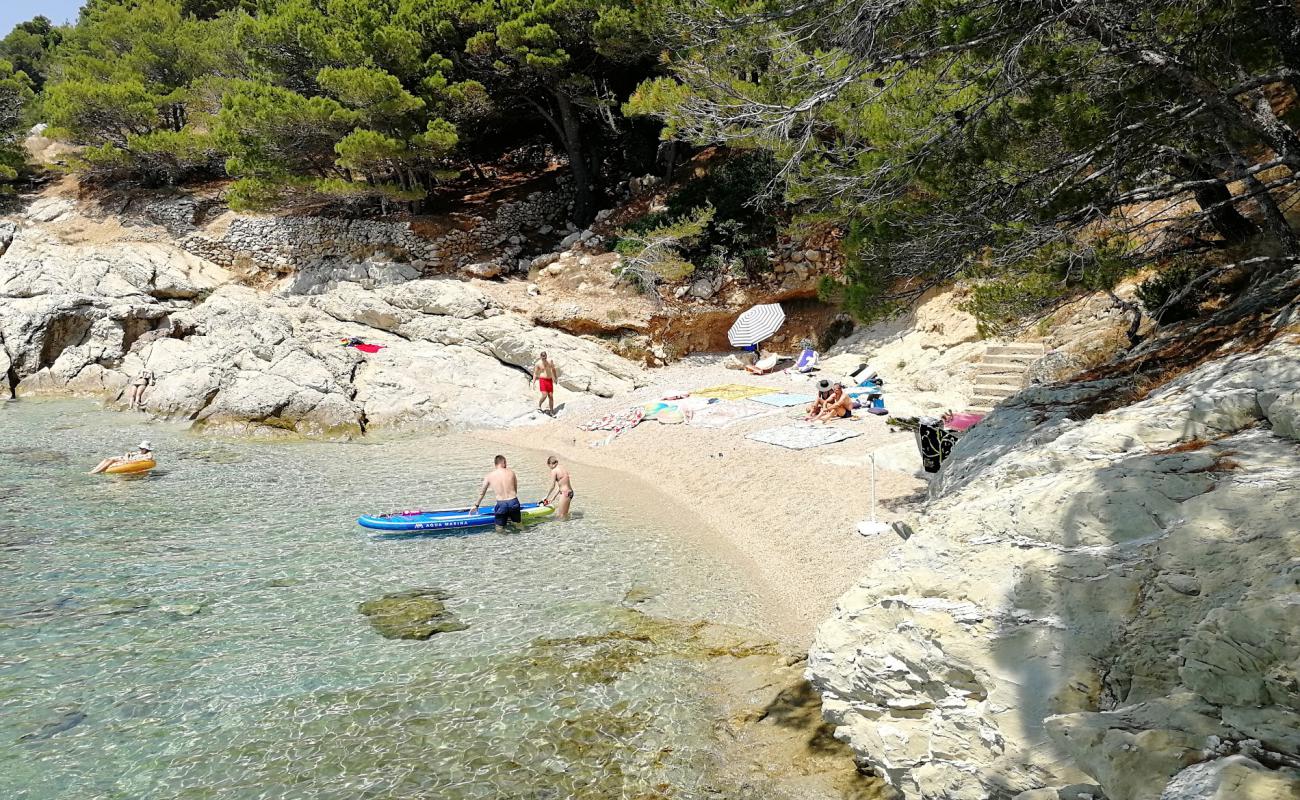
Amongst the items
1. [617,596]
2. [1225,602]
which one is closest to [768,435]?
[617,596]

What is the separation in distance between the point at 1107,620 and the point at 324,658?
6.15m

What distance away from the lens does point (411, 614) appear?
23.6 feet

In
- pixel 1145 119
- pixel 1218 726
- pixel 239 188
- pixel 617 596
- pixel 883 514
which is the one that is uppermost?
pixel 239 188

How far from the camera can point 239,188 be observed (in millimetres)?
21906

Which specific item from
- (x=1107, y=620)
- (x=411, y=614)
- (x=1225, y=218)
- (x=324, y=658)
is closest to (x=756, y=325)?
(x=1225, y=218)

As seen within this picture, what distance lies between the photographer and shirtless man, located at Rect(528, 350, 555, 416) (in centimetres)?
1683

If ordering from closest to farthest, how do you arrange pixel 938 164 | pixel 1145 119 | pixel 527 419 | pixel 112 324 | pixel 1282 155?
pixel 1282 155
pixel 1145 119
pixel 938 164
pixel 527 419
pixel 112 324

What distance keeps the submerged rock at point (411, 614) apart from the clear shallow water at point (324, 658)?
16 centimetres

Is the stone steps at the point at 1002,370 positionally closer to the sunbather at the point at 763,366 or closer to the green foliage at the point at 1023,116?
the green foliage at the point at 1023,116

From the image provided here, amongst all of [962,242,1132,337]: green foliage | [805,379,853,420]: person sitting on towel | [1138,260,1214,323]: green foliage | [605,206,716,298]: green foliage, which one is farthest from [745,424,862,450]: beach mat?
[605,206,716,298]: green foliage

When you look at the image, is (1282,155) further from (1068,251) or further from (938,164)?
(938,164)

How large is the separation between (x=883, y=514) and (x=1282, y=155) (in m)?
5.22

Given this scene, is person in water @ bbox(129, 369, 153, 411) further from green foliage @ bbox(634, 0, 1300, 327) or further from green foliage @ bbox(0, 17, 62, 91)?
green foliage @ bbox(0, 17, 62, 91)

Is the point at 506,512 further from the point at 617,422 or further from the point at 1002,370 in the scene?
the point at 1002,370
